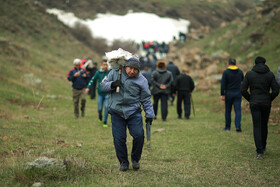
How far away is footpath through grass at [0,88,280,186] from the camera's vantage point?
18.7 feet

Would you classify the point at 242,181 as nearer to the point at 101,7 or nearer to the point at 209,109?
the point at 209,109

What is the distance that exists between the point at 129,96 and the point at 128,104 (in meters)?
0.16

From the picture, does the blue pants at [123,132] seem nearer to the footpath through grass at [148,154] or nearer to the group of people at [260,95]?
the footpath through grass at [148,154]

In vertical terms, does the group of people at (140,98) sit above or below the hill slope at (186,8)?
below

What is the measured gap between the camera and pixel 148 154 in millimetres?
8211

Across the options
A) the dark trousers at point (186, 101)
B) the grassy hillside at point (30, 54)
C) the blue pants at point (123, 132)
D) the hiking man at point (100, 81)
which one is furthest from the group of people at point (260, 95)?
the grassy hillside at point (30, 54)

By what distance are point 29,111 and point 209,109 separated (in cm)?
981

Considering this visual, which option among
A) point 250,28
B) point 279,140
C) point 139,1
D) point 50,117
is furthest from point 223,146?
point 139,1

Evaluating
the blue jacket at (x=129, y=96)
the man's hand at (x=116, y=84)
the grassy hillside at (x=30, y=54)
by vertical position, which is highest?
the grassy hillside at (x=30, y=54)

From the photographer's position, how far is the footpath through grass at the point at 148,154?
569cm

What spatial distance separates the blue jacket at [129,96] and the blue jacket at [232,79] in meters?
5.53

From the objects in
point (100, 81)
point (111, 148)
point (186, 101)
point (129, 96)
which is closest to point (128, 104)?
point (129, 96)

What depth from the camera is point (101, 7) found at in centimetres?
9250

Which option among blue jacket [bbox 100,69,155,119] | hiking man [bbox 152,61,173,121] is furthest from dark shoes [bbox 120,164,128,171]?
hiking man [bbox 152,61,173,121]
